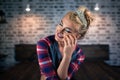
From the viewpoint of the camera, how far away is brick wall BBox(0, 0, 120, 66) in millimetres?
5809

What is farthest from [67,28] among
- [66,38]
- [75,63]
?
[75,63]

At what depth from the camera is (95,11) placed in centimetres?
579

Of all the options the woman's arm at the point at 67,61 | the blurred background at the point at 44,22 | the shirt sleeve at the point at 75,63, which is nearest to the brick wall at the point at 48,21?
the blurred background at the point at 44,22

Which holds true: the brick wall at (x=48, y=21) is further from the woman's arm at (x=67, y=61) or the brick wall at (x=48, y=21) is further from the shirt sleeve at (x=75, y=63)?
the woman's arm at (x=67, y=61)

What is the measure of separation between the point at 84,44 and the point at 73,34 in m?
4.87

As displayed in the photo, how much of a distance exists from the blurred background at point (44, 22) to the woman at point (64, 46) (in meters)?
4.62

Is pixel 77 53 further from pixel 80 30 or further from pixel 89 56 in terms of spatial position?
pixel 89 56

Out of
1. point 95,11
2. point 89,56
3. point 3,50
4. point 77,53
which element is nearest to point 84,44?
point 89,56

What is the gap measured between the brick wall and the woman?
462 cm

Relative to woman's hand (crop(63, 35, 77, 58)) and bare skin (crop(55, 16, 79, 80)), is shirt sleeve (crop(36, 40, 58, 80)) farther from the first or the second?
woman's hand (crop(63, 35, 77, 58))

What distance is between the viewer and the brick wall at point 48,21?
5.81 metres

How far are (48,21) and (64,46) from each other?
16.0 feet

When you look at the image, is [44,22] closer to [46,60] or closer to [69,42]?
[46,60]

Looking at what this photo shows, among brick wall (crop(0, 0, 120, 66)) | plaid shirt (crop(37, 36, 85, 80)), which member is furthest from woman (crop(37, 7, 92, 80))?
brick wall (crop(0, 0, 120, 66))
